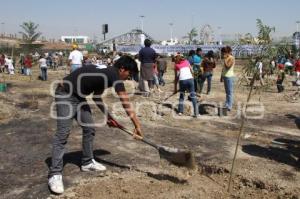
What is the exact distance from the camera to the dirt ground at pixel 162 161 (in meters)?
5.34

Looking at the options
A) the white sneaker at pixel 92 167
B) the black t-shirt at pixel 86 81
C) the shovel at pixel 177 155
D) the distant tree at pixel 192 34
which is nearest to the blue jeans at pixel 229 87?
the shovel at pixel 177 155

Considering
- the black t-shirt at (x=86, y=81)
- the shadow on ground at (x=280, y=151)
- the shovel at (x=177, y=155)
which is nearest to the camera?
the black t-shirt at (x=86, y=81)

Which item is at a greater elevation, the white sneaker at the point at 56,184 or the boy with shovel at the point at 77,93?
the boy with shovel at the point at 77,93

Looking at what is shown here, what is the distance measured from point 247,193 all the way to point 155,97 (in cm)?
807

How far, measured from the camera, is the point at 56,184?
16.7 ft

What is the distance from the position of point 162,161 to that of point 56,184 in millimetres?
1803

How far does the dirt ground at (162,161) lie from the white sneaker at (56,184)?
0.23 feet

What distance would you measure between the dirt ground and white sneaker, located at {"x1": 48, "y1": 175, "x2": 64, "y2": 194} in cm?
7

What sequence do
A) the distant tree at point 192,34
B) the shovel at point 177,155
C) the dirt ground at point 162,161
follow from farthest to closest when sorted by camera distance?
the distant tree at point 192,34
the shovel at point 177,155
the dirt ground at point 162,161

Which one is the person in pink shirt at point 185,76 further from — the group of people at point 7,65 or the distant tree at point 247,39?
the group of people at point 7,65

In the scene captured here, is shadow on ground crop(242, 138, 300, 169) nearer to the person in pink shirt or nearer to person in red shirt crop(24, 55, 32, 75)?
the person in pink shirt

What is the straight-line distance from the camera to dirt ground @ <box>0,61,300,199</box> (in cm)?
534

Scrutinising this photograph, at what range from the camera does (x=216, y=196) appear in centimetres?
524

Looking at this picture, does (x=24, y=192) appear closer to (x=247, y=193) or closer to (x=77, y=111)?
(x=77, y=111)
